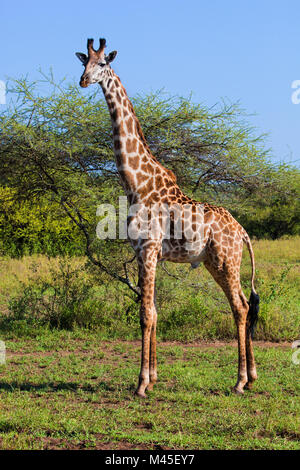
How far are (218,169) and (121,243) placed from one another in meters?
2.29

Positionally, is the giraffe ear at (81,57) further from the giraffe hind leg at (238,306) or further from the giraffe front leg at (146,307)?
the giraffe hind leg at (238,306)

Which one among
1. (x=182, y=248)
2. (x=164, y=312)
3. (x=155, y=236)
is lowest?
(x=164, y=312)

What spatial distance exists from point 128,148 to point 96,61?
103cm

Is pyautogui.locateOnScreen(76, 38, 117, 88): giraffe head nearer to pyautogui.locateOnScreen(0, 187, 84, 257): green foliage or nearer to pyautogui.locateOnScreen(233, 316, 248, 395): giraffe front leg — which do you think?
pyautogui.locateOnScreen(233, 316, 248, 395): giraffe front leg

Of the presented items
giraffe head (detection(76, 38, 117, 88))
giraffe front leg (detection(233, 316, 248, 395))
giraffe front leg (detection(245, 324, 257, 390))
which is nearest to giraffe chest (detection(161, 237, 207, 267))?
giraffe front leg (detection(233, 316, 248, 395))

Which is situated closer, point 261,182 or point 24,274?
point 261,182

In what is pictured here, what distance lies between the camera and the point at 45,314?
954 centimetres

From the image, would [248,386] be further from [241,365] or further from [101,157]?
[101,157]

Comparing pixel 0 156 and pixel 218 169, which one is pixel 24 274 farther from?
pixel 218 169

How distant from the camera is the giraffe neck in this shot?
5.95 m

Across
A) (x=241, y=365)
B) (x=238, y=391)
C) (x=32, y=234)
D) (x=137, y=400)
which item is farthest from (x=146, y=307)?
(x=32, y=234)

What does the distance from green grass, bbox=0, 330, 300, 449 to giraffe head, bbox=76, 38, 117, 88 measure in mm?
3518

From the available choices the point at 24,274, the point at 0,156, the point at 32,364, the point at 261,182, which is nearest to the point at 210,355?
the point at 32,364

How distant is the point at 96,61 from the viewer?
5734 millimetres
